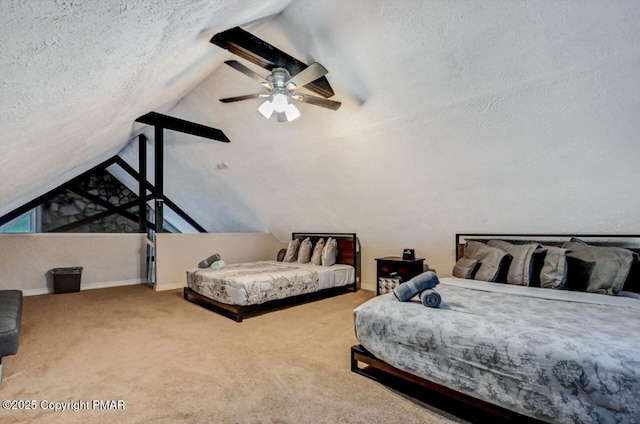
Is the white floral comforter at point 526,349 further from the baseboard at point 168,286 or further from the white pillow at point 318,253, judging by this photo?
the baseboard at point 168,286

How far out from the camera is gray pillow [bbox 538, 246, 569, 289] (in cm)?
296

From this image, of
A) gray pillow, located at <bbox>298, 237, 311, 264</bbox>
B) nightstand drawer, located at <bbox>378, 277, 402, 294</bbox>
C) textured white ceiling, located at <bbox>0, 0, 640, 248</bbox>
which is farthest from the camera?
gray pillow, located at <bbox>298, 237, 311, 264</bbox>

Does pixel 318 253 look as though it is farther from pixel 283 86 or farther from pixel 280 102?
pixel 283 86

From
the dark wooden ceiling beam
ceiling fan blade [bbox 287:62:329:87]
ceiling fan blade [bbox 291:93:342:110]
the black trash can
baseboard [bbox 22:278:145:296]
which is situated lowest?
baseboard [bbox 22:278:145:296]

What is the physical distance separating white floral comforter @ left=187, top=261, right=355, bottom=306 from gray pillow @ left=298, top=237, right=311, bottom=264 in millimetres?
612

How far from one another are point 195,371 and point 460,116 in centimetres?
306

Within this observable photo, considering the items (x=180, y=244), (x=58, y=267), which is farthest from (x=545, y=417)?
(x=58, y=267)

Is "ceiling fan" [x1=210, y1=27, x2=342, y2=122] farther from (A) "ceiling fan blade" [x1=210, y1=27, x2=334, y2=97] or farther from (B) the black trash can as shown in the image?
(B) the black trash can

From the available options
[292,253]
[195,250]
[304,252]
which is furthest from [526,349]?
[195,250]

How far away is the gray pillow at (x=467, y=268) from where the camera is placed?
139 inches

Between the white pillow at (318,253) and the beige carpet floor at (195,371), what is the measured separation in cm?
146

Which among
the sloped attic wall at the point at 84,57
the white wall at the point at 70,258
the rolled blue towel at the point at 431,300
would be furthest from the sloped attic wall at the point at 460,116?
the white wall at the point at 70,258

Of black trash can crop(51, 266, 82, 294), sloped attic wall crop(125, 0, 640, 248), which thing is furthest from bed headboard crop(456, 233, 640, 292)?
black trash can crop(51, 266, 82, 294)

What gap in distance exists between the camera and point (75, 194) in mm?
7445
